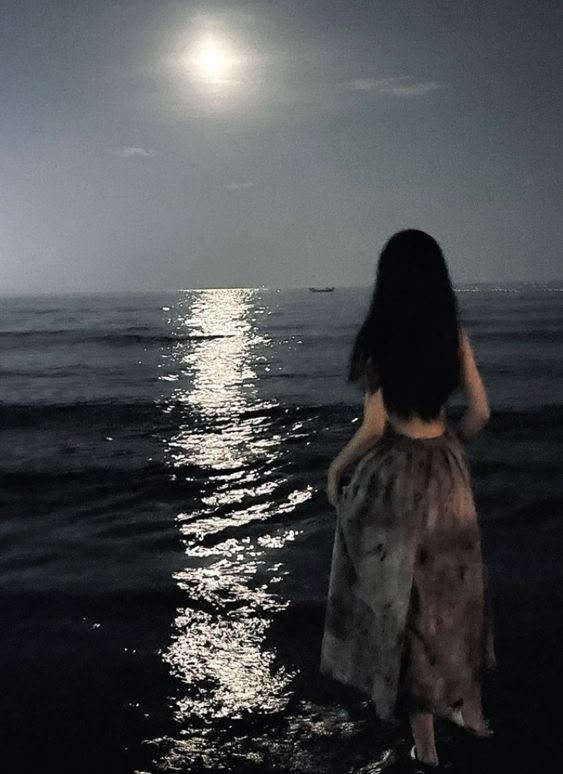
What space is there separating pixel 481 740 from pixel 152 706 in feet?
5.96

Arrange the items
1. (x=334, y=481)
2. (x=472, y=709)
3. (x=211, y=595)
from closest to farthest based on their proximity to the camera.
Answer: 1. (x=334, y=481)
2. (x=472, y=709)
3. (x=211, y=595)

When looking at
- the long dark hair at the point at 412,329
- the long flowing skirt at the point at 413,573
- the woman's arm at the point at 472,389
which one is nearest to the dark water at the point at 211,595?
the long flowing skirt at the point at 413,573

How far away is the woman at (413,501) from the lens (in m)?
2.95

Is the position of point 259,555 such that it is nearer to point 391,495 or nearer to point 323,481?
point 323,481

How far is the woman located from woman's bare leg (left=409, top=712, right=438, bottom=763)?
5cm

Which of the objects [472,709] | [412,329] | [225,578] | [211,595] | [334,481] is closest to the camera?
[412,329]

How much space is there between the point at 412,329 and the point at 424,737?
193 centimetres

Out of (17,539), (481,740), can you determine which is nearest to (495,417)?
(17,539)

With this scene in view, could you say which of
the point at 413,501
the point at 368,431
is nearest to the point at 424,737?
the point at 413,501

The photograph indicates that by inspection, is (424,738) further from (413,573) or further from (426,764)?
(413,573)

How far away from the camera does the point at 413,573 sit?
9.82 feet

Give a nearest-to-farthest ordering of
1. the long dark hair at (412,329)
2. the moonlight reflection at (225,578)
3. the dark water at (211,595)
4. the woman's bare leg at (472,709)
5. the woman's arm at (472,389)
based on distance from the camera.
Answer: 1. the long dark hair at (412,329)
2. the woman's arm at (472,389)
3. the woman's bare leg at (472,709)
4. the dark water at (211,595)
5. the moonlight reflection at (225,578)

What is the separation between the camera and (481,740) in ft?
11.6

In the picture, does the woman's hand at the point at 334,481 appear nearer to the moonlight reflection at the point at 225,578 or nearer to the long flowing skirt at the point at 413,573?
the long flowing skirt at the point at 413,573
